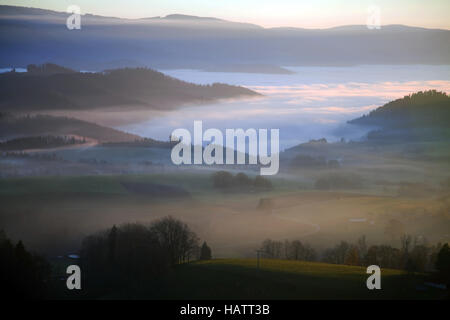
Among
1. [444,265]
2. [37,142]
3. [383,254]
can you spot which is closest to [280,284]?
[444,265]

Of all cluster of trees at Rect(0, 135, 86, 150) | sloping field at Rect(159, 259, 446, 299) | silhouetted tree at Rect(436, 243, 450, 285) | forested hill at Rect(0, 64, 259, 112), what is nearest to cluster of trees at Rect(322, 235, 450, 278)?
sloping field at Rect(159, 259, 446, 299)

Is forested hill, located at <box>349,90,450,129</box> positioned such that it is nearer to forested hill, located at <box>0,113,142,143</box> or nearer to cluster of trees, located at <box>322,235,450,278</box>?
cluster of trees, located at <box>322,235,450,278</box>

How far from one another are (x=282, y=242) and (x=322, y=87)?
7500 millimetres

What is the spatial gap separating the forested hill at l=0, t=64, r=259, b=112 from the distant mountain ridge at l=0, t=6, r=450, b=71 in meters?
0.46

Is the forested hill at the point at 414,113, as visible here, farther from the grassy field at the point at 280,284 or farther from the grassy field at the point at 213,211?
the grassy field at the point at 280,284

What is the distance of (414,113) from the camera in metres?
24.3

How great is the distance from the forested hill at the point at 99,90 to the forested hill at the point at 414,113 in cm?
502

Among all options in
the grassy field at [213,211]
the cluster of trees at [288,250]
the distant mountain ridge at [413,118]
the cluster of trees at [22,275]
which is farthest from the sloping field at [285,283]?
the distant mountain ridge at [413,118]

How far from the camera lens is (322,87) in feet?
82.6

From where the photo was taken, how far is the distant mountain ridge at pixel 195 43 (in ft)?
75.8

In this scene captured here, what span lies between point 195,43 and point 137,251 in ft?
35.8

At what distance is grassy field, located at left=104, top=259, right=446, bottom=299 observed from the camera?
14773 mm

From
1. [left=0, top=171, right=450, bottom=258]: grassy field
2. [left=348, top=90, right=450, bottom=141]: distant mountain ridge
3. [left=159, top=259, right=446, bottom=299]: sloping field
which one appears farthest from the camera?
[left=348, top=90, right=450, bottom=141]: distant mountain ridge

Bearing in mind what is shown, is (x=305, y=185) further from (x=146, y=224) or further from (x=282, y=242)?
(x=146, y=224)
